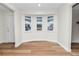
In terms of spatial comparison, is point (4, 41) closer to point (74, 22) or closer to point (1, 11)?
point (1, 11)

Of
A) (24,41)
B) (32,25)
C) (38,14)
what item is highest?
(38,14)

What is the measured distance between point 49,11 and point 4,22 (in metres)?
2.66

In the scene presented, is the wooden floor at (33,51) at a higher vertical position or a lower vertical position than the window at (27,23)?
lower

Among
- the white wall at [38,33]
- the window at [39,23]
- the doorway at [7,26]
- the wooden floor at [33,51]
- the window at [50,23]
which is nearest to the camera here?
the wooden floor at [33,51]

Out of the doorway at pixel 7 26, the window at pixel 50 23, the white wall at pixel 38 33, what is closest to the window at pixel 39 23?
the white wall at pixel 38 33

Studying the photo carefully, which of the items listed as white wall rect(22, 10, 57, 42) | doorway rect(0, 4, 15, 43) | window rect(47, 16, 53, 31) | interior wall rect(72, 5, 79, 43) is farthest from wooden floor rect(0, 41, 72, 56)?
window rect(47, 16, 53, 31)

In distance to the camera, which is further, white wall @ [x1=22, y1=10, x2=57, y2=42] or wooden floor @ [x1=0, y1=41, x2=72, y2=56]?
white wall @ [x1=22, y1=10, x2=57, y2=42]

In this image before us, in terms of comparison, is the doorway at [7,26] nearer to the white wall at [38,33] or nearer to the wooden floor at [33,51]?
the white wall at [38,33]

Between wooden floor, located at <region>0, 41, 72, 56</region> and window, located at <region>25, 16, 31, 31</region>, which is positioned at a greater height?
window, located at <region>25, 16, 31, 31</region>

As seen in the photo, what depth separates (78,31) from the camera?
574 cm

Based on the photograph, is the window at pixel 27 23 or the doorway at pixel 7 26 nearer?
the doorway at pixel 7 26

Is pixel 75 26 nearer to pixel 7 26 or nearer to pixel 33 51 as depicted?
pixel 33 51

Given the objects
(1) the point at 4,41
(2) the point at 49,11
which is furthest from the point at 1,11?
(2) the point at 49,11

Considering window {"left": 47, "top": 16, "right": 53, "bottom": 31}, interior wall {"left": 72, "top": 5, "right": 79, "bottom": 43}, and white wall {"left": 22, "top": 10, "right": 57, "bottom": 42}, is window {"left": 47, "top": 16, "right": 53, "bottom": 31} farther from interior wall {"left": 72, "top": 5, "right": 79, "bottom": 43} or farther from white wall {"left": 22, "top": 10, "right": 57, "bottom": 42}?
interior wall {"left": 72, "top": 5, "right": 79, "bottom": 43}
